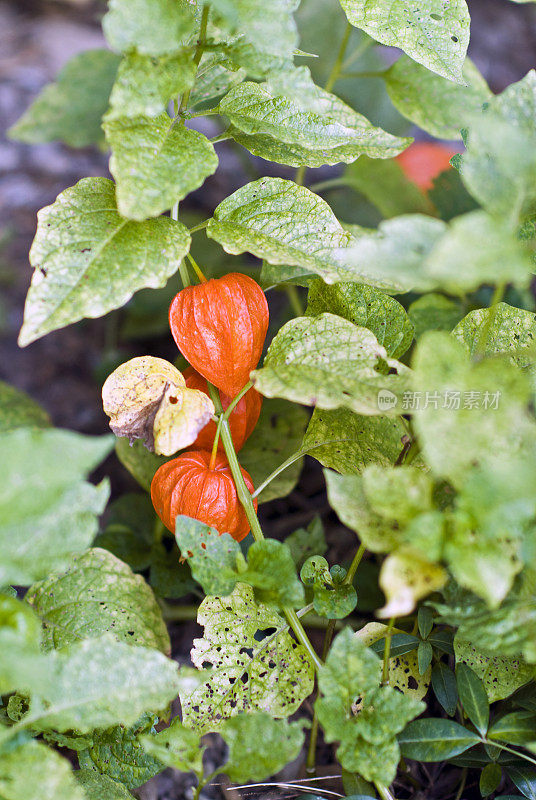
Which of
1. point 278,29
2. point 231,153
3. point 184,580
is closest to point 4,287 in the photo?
point 231,153

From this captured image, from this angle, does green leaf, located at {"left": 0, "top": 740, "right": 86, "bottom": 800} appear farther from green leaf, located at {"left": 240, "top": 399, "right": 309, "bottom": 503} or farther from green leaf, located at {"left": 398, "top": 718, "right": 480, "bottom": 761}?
green leaf, located at {"left": 240, "top": 399, "right": 309, "bottom": 503}

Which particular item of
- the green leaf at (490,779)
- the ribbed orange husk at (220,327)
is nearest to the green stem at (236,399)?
the ribbed orange husk at (220,327)

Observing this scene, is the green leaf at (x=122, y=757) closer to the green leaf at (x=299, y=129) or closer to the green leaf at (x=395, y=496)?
the green leaf at (x=395, y=496)

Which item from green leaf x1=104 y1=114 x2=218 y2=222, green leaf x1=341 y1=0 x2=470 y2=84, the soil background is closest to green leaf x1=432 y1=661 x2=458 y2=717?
the soil background

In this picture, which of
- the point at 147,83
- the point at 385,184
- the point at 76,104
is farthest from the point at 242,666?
the point at 76,104

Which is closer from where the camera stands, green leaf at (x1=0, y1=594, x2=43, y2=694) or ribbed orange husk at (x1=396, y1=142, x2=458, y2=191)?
green leaf at (x1=0, y1=594, x2=43, y2=694)

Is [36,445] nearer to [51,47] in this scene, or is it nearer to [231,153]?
[231,153]
